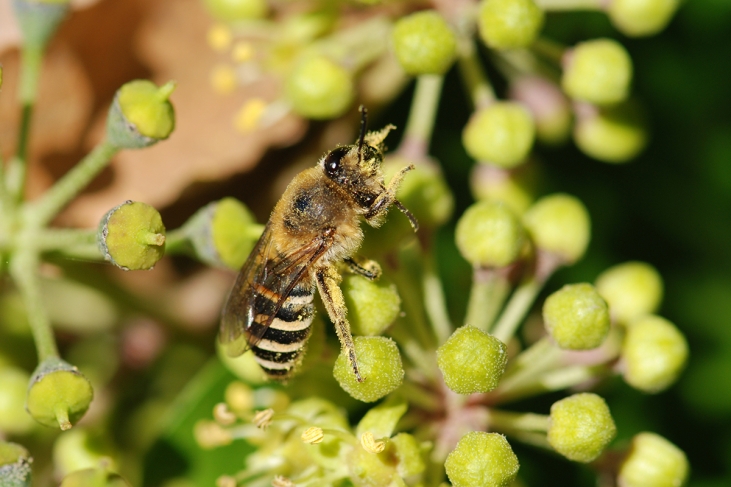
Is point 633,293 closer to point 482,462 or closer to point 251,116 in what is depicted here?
point 482,462

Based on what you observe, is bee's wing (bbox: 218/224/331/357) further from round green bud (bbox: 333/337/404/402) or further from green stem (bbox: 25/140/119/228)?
green stem (bbox: 25/140/119/228)

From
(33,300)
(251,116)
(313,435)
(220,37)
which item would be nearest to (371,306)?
(313,435)

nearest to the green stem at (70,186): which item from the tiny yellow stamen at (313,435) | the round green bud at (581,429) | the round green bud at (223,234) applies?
the round green bud at (223,234)

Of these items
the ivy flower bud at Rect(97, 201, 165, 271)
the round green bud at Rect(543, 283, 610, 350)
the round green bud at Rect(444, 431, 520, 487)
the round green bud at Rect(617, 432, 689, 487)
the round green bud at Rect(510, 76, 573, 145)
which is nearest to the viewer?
the round green bud at Rect(444, 431, 520, 487)

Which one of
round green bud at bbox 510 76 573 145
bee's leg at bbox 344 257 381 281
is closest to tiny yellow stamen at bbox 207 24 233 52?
round green bud at bbox 510 76 573 145

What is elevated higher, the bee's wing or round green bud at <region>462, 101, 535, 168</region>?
round green bud at <region>462, 101, 535, 168</region>
